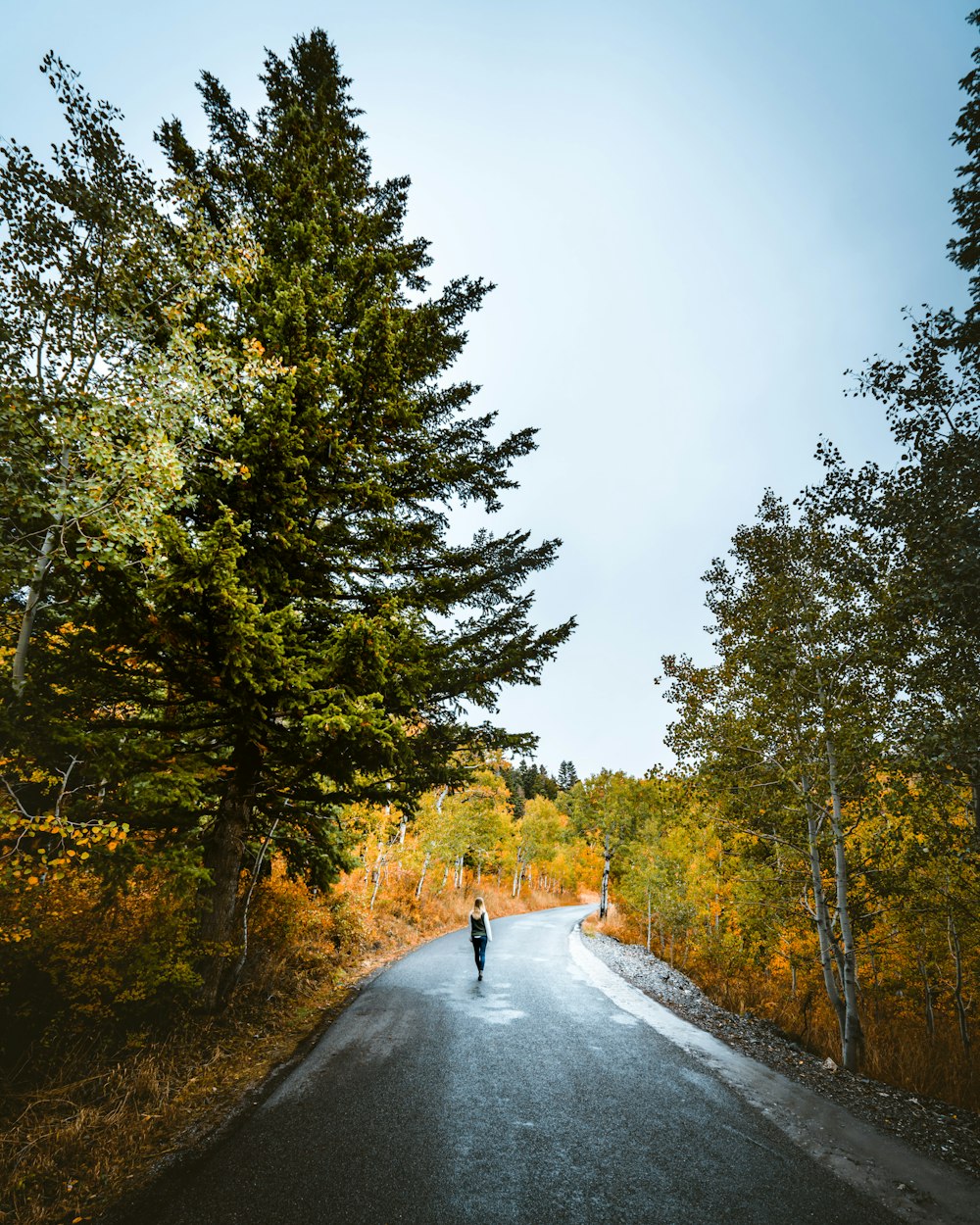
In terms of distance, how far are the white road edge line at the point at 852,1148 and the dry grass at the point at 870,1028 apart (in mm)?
4052

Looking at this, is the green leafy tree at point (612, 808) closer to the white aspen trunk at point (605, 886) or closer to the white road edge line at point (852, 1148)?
the white aspen trunk at point (605, 886)

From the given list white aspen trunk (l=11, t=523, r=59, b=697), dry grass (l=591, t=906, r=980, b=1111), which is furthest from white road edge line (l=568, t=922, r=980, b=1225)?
white aspen trunk (l=11, t=523, r=59, b=697)

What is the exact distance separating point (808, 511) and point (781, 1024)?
12.8 meters

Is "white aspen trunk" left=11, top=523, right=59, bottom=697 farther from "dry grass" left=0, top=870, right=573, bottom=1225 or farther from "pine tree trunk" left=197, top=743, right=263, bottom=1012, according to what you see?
"dry grass" left=0, top=870, right=573, bottom=1225

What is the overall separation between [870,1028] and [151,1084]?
17.4m

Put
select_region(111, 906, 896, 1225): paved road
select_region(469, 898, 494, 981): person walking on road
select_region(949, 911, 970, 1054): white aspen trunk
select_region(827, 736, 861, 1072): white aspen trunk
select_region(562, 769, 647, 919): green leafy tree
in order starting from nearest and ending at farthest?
select_region(111, 906, 896, 1225): paved road, select_region(827, 736, 861, 1072): white aspen trunk, select_region(469, 898, 494, 981): person walking on road, select_region(949, 911, 970, 1054): white aspen trunk, select_region(562, 769, 647, 919): green leafy tree

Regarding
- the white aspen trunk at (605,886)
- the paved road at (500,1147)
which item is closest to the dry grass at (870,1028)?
the white aspen trunk at (605,886)

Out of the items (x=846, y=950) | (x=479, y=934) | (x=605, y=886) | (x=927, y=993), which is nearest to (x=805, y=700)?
(x=846, y=950)

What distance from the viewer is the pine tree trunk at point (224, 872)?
6867mm

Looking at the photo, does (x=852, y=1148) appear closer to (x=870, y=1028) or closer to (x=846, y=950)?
(x=846, y=950)

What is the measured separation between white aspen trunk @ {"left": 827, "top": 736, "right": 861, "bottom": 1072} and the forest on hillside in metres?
0.09

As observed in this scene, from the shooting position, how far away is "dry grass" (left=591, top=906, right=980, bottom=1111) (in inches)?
347

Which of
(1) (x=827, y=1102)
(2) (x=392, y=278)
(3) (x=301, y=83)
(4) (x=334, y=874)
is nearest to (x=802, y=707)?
(1) (x=827, y=1102)

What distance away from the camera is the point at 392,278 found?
884 cm
